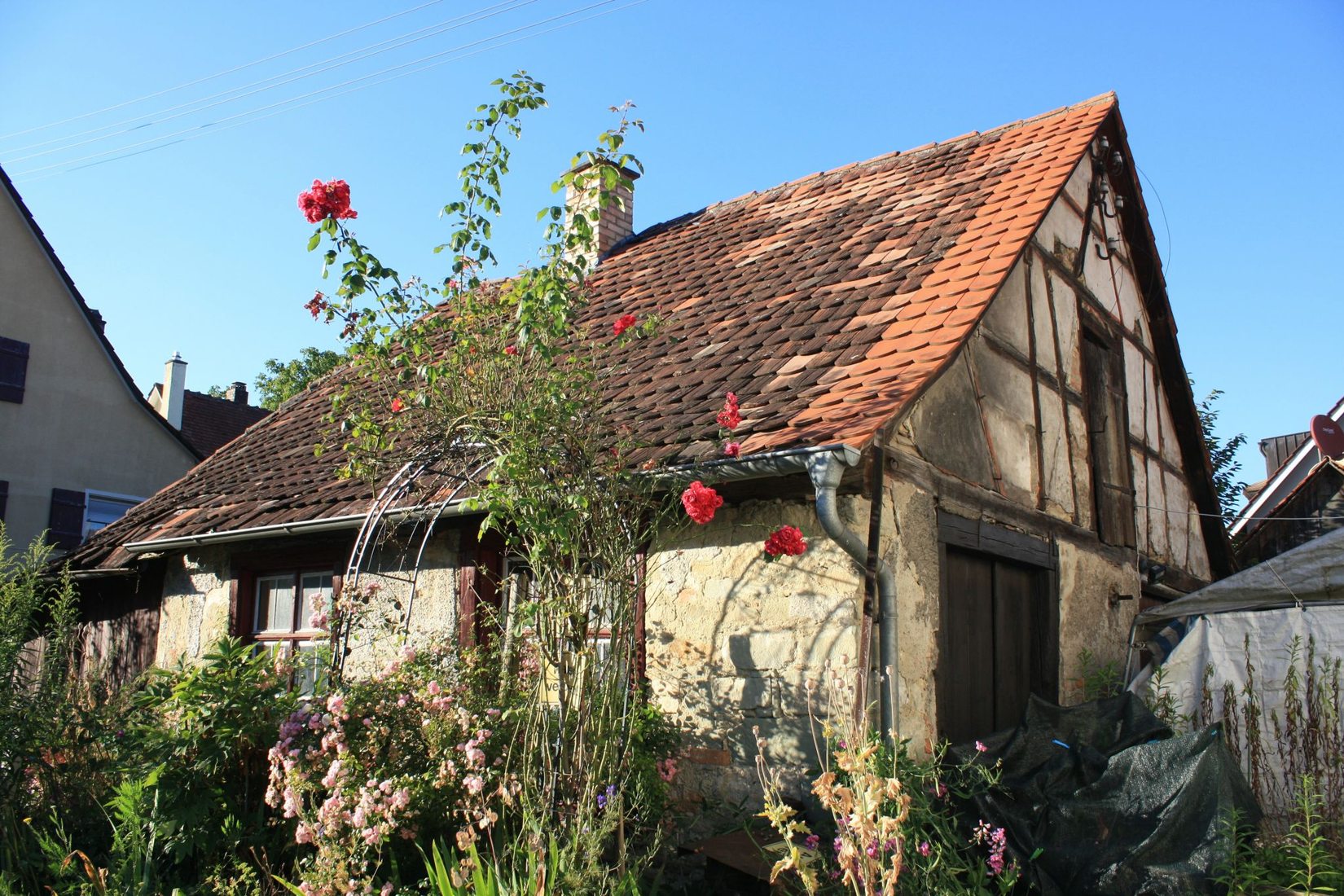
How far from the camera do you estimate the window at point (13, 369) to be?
13117 millimetres

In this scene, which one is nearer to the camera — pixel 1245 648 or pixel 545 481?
pixel 545 481

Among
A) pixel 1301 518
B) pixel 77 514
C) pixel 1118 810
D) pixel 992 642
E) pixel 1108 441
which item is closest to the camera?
pixel 1118 810

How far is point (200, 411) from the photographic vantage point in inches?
818

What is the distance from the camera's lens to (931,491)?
554 centimetres

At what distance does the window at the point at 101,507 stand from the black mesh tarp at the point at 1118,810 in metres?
12.8

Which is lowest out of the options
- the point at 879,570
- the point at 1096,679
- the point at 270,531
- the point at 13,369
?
the point at 1096,679

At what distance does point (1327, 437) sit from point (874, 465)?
6804 mm

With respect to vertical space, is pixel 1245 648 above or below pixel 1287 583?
below

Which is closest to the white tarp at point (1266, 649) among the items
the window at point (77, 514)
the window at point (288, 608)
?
the window at point (288, 608)

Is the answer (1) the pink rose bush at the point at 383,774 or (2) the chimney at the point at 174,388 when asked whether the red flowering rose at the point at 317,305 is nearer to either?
(1) the pink rose bush at the point at 383,774

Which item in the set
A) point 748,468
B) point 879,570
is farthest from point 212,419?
point 879,570

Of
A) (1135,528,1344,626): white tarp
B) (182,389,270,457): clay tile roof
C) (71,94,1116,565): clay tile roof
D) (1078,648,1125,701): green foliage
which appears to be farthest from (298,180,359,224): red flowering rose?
(182,389,270,457): clay tile roof

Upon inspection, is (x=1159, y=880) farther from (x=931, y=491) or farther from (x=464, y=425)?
(x=464, y=425)

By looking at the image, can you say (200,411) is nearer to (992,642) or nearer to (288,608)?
(288,608)
